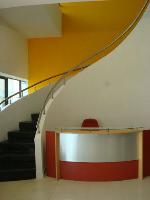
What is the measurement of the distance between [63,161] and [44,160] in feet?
1.89

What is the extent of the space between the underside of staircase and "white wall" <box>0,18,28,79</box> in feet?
7.21

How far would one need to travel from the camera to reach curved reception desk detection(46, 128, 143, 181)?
5664mm

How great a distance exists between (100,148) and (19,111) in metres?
3.02

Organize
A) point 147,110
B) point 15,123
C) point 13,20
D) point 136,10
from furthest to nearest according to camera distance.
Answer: point 136,10
point 13,20
point 15,123
point 147,110

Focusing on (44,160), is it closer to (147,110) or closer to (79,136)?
(79,136)

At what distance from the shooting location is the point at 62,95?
7000 mm

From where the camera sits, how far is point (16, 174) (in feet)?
19.3

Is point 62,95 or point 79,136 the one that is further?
point 62,95

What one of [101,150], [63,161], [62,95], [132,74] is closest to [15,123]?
[62,95]

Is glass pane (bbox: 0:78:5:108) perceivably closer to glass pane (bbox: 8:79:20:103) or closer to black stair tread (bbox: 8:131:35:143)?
glass pane (bbox: 8:79:20:103)

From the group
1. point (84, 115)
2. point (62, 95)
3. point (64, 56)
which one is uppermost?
point (64, 56)

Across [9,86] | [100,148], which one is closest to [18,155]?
[100,148]

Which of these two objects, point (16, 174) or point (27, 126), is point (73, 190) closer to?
point (16, 174)

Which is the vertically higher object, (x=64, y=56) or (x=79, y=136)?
(x=64, y=56)
